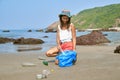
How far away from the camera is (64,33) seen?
776 centimetres

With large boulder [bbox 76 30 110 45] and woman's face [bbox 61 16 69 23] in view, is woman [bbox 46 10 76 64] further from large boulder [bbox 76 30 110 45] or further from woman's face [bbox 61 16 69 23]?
large boulder [bbox 76 30 110 45]

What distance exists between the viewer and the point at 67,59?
714 centimetres

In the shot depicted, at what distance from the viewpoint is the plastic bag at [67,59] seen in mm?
7023

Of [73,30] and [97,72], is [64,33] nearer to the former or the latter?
[73,30]

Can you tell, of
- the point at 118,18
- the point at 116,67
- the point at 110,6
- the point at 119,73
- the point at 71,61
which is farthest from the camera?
the point at 110,6

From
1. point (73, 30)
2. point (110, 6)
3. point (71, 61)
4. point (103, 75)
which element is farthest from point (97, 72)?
point (110, 6)

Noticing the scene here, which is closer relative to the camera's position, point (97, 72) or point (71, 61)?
point (97, 72)

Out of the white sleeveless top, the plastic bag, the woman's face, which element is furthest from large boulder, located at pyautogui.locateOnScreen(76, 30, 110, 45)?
the plastic bag

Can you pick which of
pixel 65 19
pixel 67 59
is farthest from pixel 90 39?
pixel 67 59

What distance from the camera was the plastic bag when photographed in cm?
702

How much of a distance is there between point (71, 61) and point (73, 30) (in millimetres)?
875

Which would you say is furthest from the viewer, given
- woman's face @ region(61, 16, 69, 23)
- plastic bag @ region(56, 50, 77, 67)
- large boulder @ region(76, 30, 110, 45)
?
large boulder @ region(76, 30, 110, 45)

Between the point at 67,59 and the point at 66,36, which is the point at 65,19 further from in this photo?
the point at 67,59

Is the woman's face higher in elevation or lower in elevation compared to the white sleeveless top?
higher
